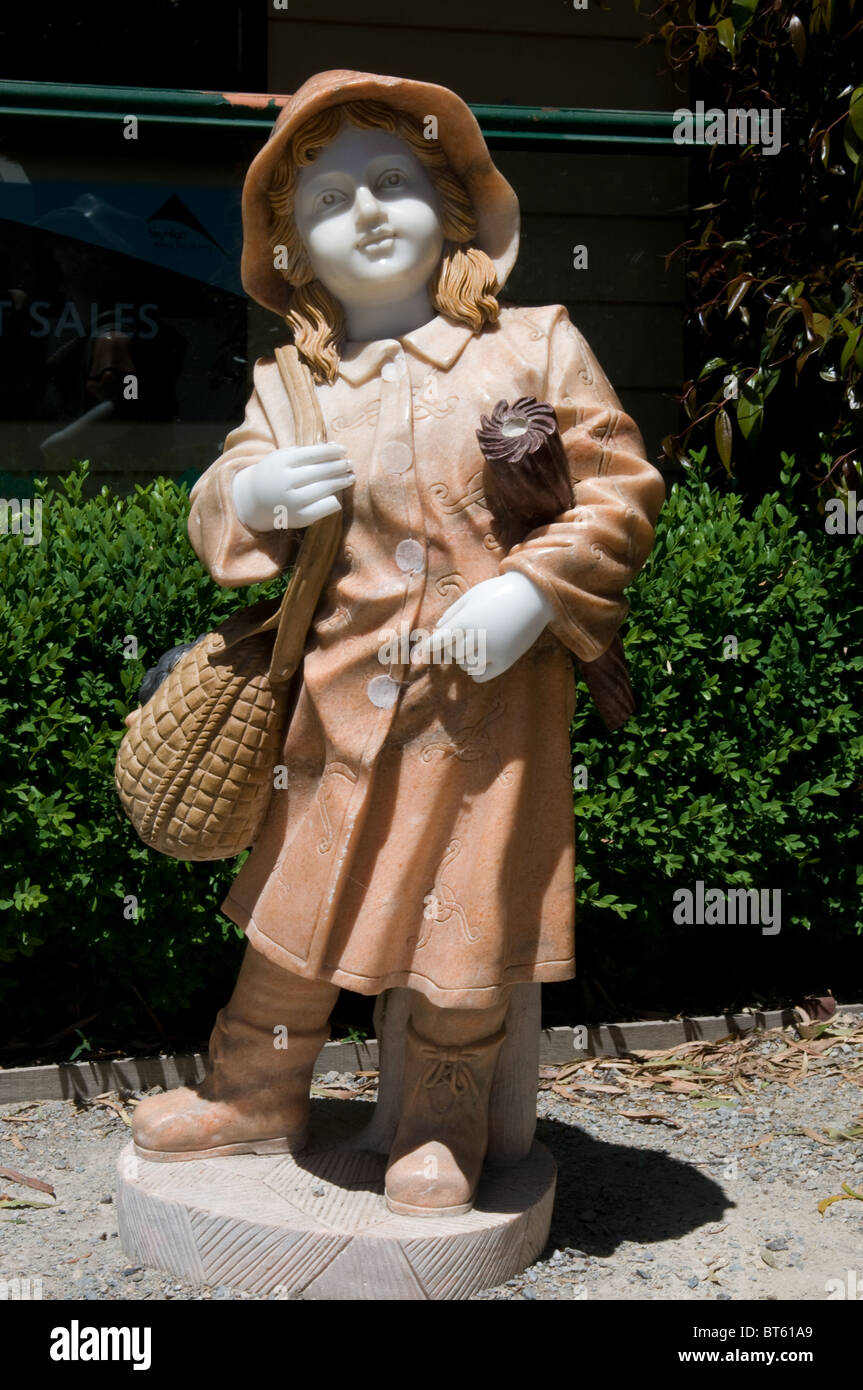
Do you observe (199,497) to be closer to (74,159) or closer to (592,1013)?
(592,1013)

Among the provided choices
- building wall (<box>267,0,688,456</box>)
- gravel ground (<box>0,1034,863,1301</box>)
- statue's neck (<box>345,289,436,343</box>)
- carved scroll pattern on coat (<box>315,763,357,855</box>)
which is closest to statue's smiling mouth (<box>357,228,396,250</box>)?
statue's neck (<box>345,289,436,343</box>)

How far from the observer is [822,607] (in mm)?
4148

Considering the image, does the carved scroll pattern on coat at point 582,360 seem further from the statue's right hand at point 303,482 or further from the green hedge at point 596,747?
the green hedge at point 596,747

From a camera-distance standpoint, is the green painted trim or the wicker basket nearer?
the wicker basket

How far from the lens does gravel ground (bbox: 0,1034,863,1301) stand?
2.65 m

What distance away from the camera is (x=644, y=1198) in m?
3.11

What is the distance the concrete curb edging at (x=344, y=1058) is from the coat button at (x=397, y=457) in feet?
5.92

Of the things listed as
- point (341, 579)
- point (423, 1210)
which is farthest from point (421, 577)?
point (423, 1210)

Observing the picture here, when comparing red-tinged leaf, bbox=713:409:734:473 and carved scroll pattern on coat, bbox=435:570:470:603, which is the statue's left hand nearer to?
carved scroll pattern on coat, bbox=435:570:470:603

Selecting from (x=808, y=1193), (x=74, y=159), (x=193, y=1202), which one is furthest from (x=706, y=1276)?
(x=74, y=159)

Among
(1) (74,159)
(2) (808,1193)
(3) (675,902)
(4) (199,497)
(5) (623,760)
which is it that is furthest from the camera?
(1) (74,159)

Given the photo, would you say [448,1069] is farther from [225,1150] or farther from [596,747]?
[596,747]

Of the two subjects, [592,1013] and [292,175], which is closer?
[292,175]

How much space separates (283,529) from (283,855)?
0.58 metres
